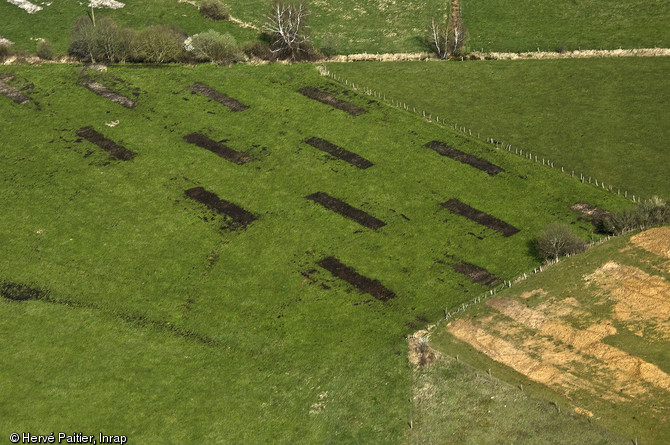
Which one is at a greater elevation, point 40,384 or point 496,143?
point 496,143

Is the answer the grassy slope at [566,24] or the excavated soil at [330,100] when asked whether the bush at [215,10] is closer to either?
the excavated soil at [330,100]

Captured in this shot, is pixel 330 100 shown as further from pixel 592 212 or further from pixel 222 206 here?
pixel 592 212

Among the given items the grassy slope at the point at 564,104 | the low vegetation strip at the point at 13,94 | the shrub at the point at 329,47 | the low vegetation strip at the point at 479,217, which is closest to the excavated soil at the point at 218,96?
the grassy slope at the point at 564,104

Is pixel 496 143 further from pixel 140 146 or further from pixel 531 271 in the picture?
pixel 140 146

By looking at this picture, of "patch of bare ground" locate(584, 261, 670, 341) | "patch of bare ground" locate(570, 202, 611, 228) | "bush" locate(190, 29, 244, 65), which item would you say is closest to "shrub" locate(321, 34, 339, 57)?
"bush" locate(190, 29, 244, 65)

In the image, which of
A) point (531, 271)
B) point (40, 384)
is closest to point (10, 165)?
point (40, 384)

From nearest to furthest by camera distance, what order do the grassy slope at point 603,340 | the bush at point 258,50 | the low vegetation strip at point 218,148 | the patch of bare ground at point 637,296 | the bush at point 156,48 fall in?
the grassy slope at point 603,340
the patch of bare ground at point 637,296
the low vegetation strip at point 218,148
the bush at point 156,48
the bush at point 258,50

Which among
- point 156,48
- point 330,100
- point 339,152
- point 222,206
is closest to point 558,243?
point 339,152
